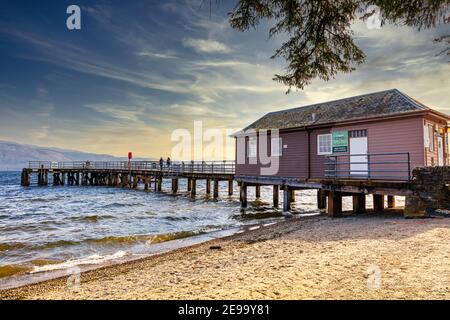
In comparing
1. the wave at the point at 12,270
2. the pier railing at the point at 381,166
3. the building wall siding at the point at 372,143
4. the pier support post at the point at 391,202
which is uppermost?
the building wall siding at the point at 372,143

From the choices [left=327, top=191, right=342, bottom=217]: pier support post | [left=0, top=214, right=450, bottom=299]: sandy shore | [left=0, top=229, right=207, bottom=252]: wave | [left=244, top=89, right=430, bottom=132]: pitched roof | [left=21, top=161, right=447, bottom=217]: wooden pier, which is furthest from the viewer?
[left=244, top=89, right=430, bottom=132]: pitched roof

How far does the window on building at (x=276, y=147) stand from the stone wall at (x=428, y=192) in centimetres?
→ 867

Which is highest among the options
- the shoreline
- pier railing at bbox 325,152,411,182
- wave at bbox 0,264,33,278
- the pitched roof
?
the pitched roof

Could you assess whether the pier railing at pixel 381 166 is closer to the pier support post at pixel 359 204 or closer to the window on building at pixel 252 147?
the pier support post at pixel 359 204

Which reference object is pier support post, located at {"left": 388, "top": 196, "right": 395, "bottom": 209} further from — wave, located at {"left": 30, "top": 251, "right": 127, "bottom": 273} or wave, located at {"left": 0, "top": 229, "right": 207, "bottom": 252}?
wave, located at {"left": 30, "top": 251, "right": 127, "bottom": 273}

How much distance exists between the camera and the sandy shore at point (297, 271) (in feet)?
14.5

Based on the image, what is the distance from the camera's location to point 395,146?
1315 centimetres

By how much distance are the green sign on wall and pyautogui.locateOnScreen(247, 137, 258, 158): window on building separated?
575 cm

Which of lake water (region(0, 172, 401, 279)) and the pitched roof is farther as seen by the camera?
the pitched roof

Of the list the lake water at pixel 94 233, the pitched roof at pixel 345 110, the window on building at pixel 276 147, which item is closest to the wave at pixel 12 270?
the lake water at pixel 94 233

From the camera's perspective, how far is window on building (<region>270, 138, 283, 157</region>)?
1828cm

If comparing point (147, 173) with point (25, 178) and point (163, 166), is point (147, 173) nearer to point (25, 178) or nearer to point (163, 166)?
point (163, 166)

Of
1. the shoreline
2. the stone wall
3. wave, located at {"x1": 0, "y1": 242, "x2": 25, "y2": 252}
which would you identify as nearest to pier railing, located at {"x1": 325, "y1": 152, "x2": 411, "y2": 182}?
the stone wall

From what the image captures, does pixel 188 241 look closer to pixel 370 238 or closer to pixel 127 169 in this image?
pixel 370 238
